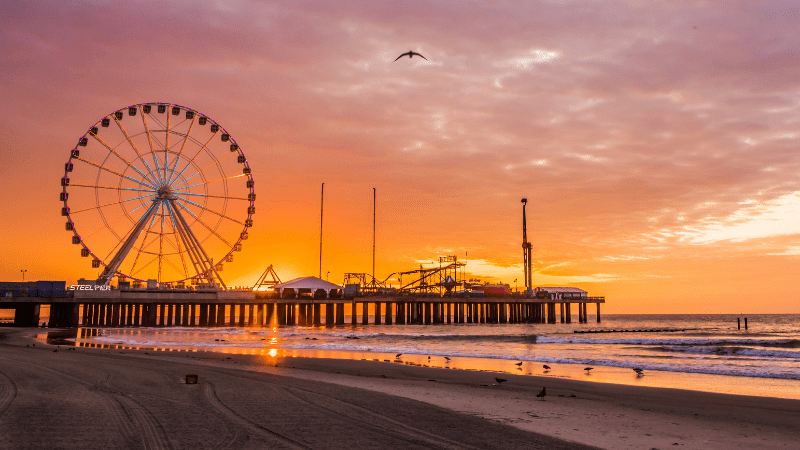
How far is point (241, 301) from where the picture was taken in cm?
6869

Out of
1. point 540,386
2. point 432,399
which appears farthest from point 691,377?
point 432,399

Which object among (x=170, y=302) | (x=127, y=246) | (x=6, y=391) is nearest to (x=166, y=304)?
(x=170, y=302)

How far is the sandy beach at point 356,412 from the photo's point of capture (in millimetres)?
8344

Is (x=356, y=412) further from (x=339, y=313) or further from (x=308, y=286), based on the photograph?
(x=308, y=286)

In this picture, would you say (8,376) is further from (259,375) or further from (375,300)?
(375,300)

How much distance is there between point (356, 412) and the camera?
10.7 m

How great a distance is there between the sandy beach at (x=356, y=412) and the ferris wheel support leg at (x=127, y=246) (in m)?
40.4

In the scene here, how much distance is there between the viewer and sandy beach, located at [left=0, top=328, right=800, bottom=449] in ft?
27.4

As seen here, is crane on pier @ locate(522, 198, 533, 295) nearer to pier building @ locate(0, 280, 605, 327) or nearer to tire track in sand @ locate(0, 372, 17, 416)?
pier building @ locate(0, 280, 605, 327)

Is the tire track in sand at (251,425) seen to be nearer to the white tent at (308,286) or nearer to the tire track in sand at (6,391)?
the tire track in sand at (6,391)

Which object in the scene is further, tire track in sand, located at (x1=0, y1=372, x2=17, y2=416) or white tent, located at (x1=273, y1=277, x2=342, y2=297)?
white tent, located at (x1=273, y1=277, x2=342, y2=297)

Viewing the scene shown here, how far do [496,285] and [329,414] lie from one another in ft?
322

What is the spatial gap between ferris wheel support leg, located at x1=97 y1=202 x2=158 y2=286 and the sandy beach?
4043 cm

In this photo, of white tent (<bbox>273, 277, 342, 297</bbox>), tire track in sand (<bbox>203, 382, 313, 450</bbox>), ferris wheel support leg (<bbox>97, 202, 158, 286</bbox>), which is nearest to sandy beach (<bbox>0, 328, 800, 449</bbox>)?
tire track in sand (<bbox>203, 382, 313, 450</bbox>)
